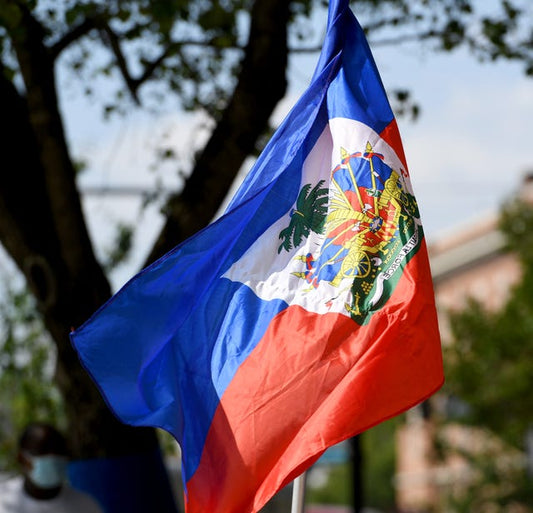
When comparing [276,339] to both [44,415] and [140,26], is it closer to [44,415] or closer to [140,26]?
[140,26]

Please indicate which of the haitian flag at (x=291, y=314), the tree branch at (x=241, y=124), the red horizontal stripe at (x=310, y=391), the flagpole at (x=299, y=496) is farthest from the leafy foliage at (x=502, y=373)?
the flagpole at (x=299, y=496)

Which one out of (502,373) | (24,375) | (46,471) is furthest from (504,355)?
(46,471)

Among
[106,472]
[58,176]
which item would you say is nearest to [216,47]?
[58,176]

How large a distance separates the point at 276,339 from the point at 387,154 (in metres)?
1.03

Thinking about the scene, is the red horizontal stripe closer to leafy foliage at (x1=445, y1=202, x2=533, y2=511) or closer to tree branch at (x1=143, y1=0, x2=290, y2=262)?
tree branch at (x1=143, y1=0, x2=290, y2=262)

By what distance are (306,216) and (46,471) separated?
2.45 m

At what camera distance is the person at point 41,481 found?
7.03 meters

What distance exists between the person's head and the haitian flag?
5.86 ft

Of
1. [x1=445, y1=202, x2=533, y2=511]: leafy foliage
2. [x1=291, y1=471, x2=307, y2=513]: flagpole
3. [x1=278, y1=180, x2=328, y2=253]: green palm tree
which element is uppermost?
[x1=278, y1=180, x2=328, y2=253]: green palm tree

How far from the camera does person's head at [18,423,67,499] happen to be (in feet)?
23.2

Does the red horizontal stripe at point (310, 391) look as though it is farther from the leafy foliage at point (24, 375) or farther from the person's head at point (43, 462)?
the leafy foliage at point (24, 375)

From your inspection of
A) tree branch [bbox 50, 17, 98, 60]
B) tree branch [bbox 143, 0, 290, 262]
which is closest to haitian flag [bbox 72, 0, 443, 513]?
tree branch [bbox 143, 0, 290, 262]

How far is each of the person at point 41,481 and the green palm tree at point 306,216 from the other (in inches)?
87.6

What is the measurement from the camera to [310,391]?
208 inches
